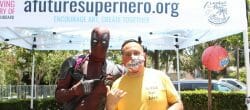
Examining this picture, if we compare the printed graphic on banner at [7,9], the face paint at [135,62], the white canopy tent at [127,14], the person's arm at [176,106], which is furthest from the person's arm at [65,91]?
the printed graphic on banner at [7,9]

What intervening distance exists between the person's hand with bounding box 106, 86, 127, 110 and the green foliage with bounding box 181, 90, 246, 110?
39.3ft

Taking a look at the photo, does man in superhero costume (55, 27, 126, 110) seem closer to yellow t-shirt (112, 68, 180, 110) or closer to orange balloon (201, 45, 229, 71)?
yellow t-shirt (112, 68, 180, 110)

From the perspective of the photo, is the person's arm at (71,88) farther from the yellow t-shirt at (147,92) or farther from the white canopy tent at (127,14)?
the white canopy tent at (127,14)

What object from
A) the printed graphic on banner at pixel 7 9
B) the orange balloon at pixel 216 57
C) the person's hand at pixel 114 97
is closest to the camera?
the person's hand at pixel 114 97

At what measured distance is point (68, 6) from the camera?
6453 mm

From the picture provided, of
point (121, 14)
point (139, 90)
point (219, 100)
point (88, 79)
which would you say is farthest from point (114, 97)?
point (219, 100)

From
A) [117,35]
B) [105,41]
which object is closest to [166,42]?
[117,35]

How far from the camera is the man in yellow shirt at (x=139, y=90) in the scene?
3.01 m

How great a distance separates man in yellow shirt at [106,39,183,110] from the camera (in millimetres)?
3010

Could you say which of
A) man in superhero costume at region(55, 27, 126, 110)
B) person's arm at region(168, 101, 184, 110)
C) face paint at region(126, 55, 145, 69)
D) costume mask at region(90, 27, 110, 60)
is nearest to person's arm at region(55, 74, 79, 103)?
man in superhero costume at region(55, 27, 126, 110)

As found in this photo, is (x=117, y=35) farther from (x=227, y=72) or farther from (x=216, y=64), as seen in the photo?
(x=227, y=72)

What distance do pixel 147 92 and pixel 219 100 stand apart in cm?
1215

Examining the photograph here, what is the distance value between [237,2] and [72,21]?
2273 mm

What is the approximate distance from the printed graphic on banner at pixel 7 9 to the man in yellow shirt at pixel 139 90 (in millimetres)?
3687
